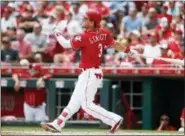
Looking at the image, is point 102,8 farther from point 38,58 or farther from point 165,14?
point 38,58

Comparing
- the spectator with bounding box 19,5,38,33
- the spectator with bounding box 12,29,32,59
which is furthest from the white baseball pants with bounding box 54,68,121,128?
the spectator with bounding box 19,5,38,33

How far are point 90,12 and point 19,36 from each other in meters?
6.33

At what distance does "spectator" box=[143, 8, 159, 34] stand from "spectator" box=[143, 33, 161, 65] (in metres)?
0.95

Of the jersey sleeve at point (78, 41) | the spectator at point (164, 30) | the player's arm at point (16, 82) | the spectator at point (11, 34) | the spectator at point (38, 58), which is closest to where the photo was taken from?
the jersey sleeve at point (78, 41)

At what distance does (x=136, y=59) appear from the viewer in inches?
547

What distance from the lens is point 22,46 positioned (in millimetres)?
15352

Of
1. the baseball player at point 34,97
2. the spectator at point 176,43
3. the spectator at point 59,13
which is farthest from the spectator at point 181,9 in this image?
the baseball player at point 34,97

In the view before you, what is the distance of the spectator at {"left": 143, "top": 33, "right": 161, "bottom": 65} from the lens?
1395cm

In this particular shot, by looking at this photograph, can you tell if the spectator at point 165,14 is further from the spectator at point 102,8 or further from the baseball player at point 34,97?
the baseball player at point 34,97

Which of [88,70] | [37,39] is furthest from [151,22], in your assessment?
[88,70]

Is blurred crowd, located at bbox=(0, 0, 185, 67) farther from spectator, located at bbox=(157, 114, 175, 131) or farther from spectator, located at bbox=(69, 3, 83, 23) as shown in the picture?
spectator, located at bbox=(157, 114, 175, 131)

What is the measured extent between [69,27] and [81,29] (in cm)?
36

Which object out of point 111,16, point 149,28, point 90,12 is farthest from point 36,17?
point 90,12

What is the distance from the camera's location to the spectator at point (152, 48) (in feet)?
45.8
